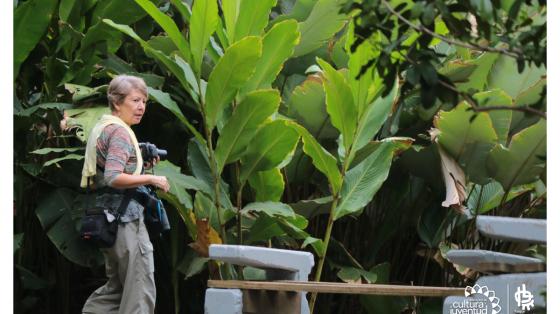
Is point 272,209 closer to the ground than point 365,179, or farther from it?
closer to the ground

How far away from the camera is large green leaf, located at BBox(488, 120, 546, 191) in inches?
235

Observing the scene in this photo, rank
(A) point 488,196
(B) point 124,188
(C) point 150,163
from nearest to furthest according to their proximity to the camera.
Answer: (B) point 124,188 → (C) point 150,163 → (A) point 488,196

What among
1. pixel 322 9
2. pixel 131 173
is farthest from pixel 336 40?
pixel 131 173

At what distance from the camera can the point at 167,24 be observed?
5.71 meters

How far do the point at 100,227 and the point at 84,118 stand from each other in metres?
1.17

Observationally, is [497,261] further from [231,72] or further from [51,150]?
[51,150]

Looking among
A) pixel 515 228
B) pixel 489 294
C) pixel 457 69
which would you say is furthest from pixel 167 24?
pixel 515 228

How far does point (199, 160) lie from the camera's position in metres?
6.10

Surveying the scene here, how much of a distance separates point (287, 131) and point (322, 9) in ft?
2.68

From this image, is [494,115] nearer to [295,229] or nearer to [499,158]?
[499,158]

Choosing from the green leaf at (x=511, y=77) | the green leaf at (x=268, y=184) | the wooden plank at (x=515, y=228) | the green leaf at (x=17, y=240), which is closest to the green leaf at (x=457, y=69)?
the green leaf at (x=511, y=77)

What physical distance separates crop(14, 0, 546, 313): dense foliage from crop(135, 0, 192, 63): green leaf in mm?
12

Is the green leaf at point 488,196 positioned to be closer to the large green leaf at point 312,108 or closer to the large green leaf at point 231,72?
the large green leaf at point 312,108

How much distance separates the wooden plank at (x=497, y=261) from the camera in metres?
4.63
